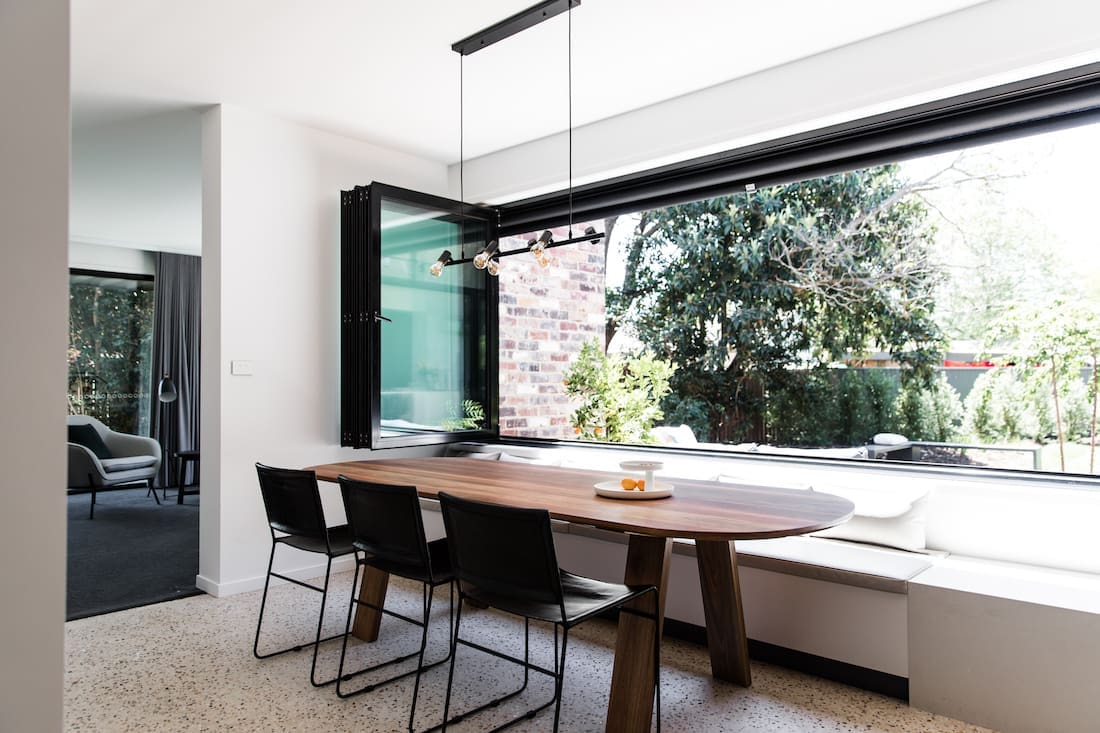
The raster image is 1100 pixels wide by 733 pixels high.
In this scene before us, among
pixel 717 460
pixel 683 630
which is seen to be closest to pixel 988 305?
pixel 717 460

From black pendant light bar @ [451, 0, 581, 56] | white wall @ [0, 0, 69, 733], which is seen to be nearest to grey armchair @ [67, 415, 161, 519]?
black pendant light bar @ [451, 0, 581, 56]

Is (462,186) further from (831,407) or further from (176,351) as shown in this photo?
(176,351)

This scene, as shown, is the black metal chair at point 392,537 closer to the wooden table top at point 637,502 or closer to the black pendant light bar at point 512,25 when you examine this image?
the wooden table top at point 637,502

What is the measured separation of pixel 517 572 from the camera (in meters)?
2.08

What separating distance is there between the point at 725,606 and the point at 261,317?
10.2 feet

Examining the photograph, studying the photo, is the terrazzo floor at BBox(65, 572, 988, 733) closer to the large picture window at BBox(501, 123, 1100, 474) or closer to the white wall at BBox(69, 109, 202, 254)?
the large picture window at BBox(501, 123, 1100, 474)

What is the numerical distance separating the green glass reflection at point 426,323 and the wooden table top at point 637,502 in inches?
45.6

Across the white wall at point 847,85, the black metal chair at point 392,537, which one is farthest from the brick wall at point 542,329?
the black metal chair at point 392,537

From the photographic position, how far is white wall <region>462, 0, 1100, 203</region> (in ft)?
9.40

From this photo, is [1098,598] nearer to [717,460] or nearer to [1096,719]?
[1096,719]

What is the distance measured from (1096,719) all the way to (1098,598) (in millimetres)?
375

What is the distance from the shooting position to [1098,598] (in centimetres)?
235

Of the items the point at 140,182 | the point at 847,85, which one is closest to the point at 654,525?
the point at 847,85

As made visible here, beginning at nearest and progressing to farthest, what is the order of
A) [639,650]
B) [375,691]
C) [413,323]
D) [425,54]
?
[639,650]
[375,691]
[425,54]
[413,323]
